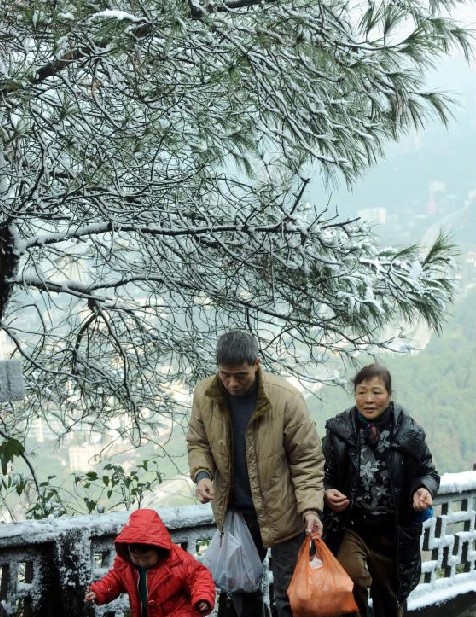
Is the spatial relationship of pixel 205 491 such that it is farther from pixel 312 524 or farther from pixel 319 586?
pixel 319 586

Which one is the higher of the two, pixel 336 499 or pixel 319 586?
pixel 336 499

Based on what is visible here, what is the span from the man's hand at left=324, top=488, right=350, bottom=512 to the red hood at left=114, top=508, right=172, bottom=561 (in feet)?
2.36

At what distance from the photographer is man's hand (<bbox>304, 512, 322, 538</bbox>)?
326 centimetres

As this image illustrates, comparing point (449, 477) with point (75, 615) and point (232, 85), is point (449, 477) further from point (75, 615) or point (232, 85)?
point (232, 85)

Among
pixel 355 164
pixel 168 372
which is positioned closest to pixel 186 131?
pixel 355 164

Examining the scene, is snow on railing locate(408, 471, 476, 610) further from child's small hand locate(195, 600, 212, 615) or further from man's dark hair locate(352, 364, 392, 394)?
child's small hand locate(195, 600, 212, 615)

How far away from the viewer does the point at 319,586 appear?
325 cm

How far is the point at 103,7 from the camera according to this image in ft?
15.4

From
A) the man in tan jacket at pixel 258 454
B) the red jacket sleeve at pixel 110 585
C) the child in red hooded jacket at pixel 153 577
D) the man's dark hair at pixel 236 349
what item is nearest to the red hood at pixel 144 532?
the child in red hooded jacket at pixel 153 577

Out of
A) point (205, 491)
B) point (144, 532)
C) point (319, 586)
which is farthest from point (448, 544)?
point (144, 532)

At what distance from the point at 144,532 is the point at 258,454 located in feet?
1.84

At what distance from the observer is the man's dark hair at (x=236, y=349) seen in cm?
324

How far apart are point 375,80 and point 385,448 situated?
2605mm

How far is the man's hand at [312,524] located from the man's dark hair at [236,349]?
2.14ft
